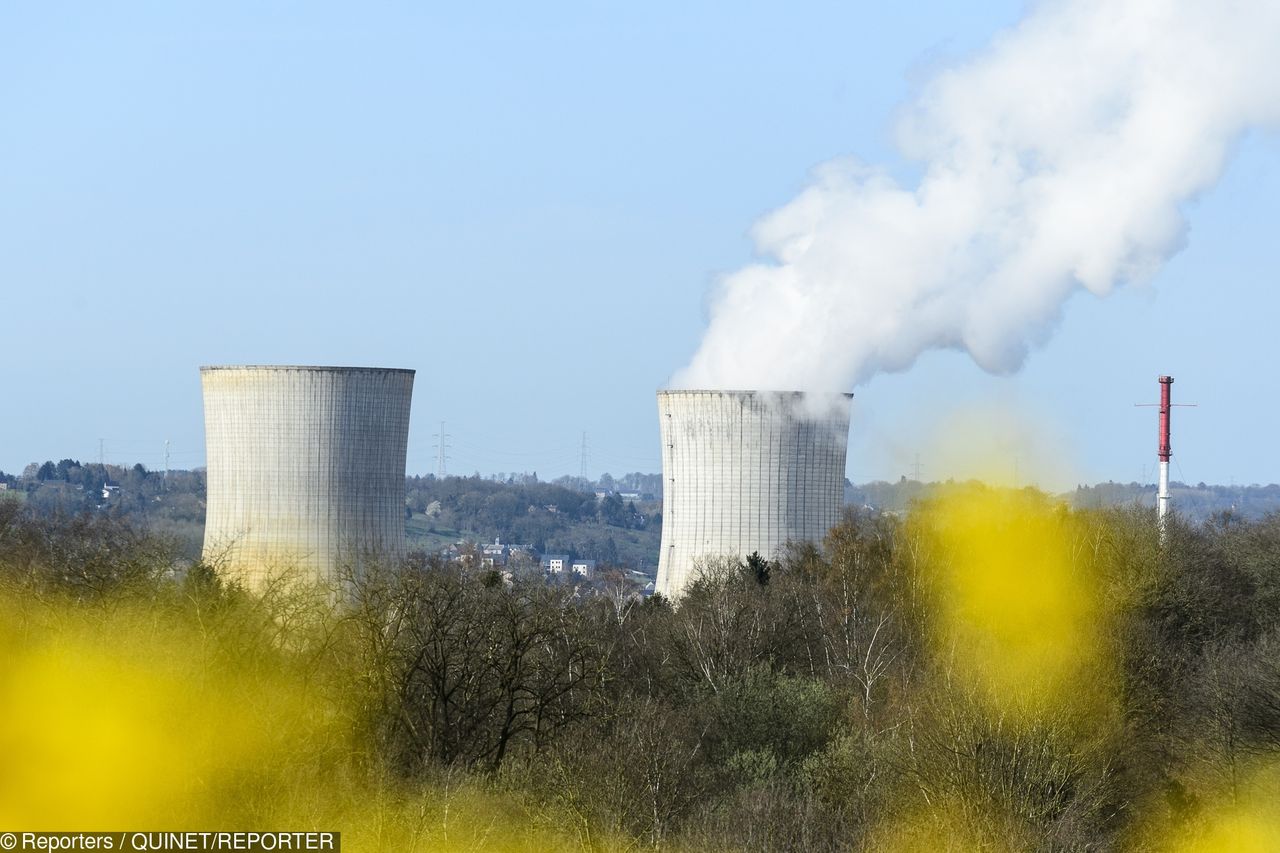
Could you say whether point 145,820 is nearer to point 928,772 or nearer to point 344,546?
point 928,772

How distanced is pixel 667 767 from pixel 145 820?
4.98 metres

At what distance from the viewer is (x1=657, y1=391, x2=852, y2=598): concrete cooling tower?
25.0 meters

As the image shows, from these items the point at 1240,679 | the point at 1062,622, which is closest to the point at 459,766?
the point at 1062,622

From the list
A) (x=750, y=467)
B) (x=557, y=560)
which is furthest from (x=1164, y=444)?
(x=557, y=560)

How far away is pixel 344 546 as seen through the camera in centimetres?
2628

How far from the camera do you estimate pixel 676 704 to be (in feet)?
67.0

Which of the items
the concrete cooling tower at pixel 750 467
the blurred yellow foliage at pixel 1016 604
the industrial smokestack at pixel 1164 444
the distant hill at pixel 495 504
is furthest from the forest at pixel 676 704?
the distant hill at pixel 495 504

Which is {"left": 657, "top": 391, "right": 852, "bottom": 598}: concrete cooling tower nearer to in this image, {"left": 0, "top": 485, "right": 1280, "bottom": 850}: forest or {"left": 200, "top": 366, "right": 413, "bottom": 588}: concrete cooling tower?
{"left": 0, "top": 485, "right": 1280, "bottom": 850}: forest

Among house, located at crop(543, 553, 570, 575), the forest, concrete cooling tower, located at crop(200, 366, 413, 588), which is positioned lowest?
house, located at crop(543, 553, 570, 575)

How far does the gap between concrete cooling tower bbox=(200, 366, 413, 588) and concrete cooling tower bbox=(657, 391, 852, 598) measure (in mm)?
4023

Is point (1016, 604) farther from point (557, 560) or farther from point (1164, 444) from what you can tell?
point (557, 560)

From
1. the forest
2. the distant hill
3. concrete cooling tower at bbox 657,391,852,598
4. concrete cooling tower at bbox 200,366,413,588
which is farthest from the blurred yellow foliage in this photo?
the distant hill

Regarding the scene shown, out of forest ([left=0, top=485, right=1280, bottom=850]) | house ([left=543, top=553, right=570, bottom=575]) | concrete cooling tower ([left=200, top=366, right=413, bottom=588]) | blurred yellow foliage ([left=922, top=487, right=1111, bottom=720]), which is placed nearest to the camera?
forest ([left=0, top=485, right=1280, bottom=850])

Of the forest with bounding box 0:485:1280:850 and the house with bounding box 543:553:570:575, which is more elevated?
the forest with bounding box 0:485:1280:850
